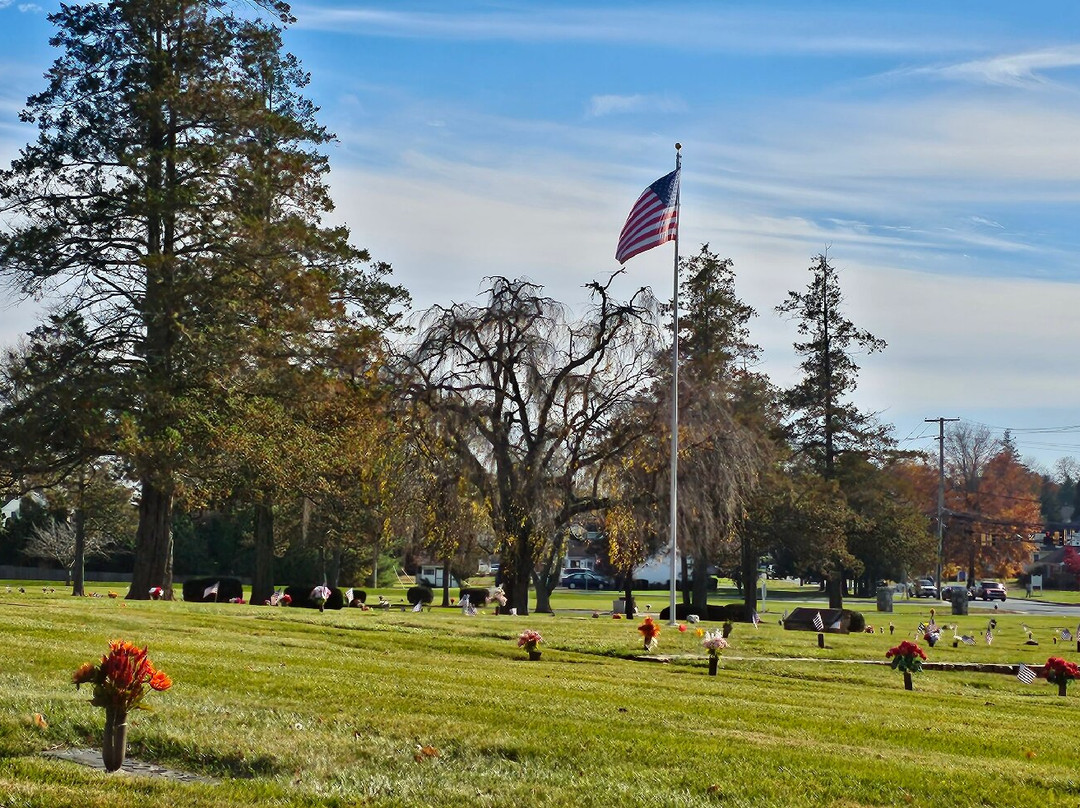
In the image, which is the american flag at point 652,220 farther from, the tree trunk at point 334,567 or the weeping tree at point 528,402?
the tree trunk at point 334,567

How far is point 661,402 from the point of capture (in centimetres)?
3803

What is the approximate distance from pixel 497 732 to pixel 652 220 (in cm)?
2396

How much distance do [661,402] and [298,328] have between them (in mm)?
11641

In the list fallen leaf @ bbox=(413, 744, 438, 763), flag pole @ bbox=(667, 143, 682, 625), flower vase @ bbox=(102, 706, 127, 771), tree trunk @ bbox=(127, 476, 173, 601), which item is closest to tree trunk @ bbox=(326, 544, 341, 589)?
tree trunk @ bbox=(127, 476, 173, 601)

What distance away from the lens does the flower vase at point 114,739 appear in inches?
326

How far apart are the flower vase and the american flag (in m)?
25.3

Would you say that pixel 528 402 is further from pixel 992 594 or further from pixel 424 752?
pixel 992 594

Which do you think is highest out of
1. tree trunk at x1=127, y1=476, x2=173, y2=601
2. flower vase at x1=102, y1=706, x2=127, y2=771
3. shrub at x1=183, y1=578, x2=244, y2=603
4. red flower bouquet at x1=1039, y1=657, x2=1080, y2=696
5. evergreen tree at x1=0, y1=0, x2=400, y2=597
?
evergreen tree at x1=0, y1=0, x2=400, y2=597

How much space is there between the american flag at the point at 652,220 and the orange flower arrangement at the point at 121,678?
25053 mm

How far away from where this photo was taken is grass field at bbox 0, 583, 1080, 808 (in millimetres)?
8023

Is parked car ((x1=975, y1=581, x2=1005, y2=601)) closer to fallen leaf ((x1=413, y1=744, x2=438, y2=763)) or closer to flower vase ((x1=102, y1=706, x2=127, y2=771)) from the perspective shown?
fallen leaf ((x1=413, y1=744, x2=438, y2=763))

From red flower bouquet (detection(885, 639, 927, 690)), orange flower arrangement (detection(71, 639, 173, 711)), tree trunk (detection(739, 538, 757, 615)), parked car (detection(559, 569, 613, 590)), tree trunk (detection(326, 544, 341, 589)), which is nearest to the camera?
orange flower arrangement (detection(71, 639, 173, 711))

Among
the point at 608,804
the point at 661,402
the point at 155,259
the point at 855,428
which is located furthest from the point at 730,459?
the point at 608,804

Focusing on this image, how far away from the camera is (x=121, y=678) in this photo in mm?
8320
